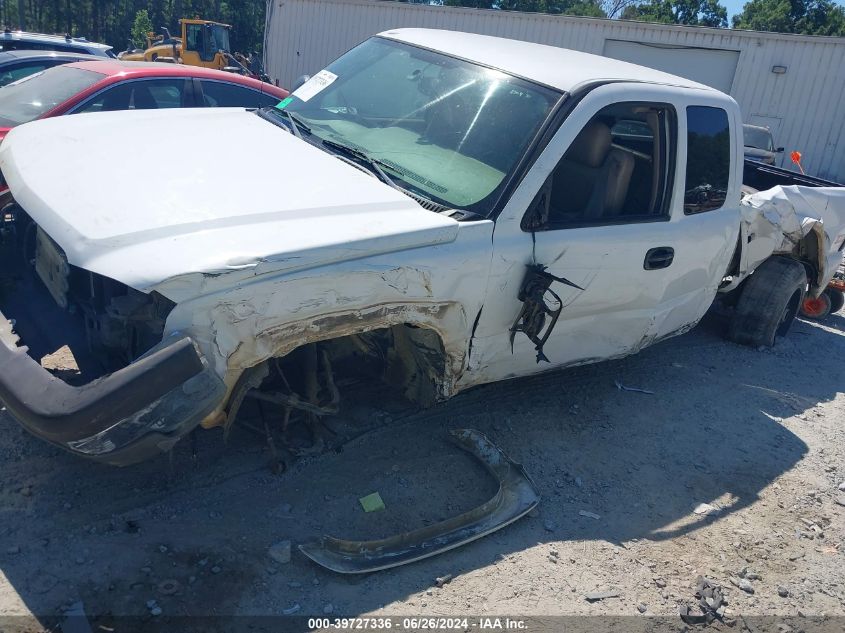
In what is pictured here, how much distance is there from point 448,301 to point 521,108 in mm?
1114

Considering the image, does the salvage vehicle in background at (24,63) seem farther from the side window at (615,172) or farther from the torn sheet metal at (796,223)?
the torn sheet metal at (796,223)

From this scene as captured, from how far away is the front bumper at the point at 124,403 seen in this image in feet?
8.19

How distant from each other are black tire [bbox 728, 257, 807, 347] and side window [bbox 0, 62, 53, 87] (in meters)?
7.67

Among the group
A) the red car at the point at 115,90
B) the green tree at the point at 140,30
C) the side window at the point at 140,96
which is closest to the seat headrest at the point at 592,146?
the side window at the point at 140,96

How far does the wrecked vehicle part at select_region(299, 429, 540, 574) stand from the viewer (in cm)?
306

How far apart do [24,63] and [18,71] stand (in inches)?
4.8

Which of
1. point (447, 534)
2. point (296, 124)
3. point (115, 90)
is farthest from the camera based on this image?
point (115, 90)

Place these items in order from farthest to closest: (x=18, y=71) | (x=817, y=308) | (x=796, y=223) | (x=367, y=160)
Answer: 1. (x=18, y=71)
2. (x=817, y=308)
3. (x=796, y=223)
4. (x=367, y=160)

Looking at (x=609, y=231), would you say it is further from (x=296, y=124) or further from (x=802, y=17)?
(x=802, y=17)

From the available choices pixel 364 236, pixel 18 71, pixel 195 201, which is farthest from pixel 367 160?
pixel 18 71

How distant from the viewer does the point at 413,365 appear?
3771mm

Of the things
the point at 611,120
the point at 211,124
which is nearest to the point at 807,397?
the point at 611,120

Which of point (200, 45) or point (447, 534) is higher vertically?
point (200, 45)

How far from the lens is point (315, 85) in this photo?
4586 millimetres
